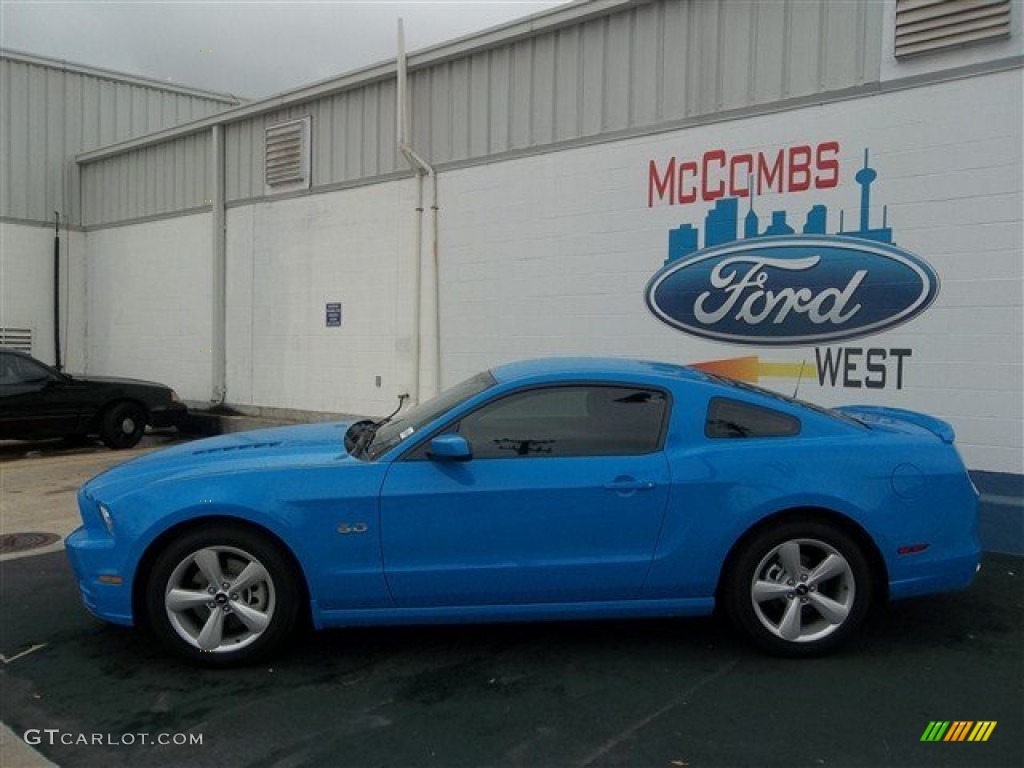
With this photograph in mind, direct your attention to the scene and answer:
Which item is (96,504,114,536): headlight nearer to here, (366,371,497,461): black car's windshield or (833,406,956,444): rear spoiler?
(366,371,497,461): black car's windshield

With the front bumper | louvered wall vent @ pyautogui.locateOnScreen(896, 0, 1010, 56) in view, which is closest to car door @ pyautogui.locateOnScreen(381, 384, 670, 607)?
the front bumper

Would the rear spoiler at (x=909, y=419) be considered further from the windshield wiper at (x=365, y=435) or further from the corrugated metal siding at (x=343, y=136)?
the corrugated metal siding at (x=343, y=136)

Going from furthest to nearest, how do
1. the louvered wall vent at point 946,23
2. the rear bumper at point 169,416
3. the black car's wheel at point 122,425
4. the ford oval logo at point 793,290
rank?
1. the rear bumper at point 169,416
2. the black car's wheel at point 122,425
3. the ford oval logo at point 793,290
4. the louvered wall vent at point 946,23

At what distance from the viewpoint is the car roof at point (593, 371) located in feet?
14.0

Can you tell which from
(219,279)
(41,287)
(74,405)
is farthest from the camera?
(41,287)

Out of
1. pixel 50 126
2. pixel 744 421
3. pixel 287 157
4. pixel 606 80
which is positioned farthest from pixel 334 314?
pixel 50 126

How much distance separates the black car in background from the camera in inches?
417

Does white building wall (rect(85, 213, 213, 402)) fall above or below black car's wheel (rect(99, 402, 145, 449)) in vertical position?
above

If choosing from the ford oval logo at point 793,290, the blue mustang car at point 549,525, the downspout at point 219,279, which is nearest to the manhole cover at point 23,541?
the blue mustang car at point 549,525

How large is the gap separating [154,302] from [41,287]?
3.08m

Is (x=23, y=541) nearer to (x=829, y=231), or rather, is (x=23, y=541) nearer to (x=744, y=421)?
(x=744, y=421)

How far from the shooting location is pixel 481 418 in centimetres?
412

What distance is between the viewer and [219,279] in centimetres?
1291

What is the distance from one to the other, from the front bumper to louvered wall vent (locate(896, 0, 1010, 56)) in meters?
6.53
